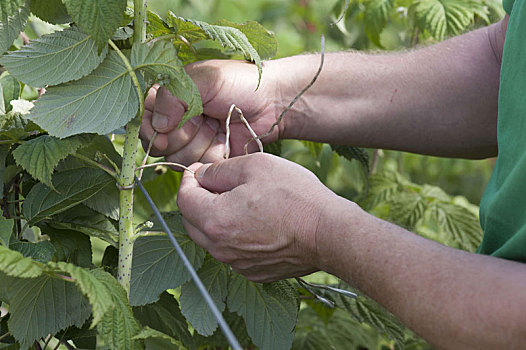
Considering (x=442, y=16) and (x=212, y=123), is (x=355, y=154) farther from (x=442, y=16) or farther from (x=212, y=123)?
(x=442, y=16)

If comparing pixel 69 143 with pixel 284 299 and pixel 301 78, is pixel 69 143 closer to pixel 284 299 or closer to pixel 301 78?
pixel 284 299

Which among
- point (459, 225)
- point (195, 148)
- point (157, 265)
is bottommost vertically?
point (459, 225)

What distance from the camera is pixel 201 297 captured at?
888mm

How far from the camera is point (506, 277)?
2.31 ft

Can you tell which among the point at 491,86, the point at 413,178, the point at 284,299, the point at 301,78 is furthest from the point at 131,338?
the point at 413,178

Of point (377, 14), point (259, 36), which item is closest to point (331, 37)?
point (377, 14)

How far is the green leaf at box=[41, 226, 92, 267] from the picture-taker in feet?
3.04

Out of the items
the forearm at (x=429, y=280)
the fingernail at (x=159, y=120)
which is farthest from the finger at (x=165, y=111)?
the forearm at (x=429, y=280)

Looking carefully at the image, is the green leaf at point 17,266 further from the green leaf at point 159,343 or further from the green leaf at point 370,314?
the green leaf at point 370,314

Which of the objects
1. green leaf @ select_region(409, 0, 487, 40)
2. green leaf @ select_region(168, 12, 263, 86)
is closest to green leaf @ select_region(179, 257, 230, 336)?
green leaf @ select_region(168, 12, 263, 86)

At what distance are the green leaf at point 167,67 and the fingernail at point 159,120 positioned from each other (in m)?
0.18

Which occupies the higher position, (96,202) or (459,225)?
(96,202)

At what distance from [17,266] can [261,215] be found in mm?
325

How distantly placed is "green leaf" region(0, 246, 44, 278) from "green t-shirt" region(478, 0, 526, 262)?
58 cm
